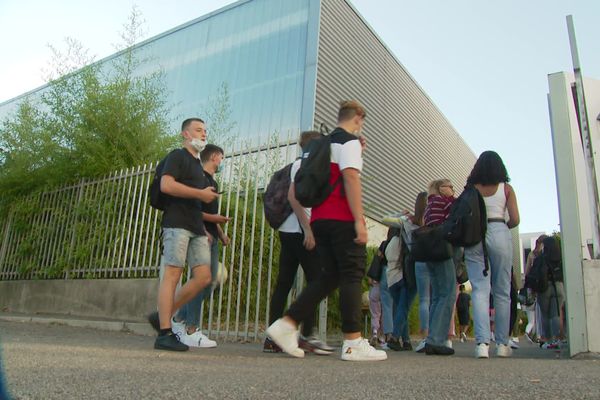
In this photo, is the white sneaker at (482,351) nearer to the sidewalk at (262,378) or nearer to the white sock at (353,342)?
the sidewalk at (262,378)

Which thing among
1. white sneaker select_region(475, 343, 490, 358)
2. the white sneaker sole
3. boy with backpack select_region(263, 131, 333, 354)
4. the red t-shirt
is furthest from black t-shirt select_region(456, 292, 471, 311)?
the red t-shirt

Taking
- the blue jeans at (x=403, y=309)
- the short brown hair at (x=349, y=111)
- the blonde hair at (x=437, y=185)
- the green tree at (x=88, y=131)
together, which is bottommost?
the blue jeans at (x=403, y=309)

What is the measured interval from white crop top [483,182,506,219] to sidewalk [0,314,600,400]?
Result: 1588 millimetres

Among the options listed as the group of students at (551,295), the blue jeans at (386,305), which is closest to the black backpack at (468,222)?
the blue jeans at (386,305)

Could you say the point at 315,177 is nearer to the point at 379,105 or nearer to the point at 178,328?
the point at 178,328

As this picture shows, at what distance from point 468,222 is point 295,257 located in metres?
1.51

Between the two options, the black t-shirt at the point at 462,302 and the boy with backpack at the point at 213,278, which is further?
the black t-shirt at the point at 462,302

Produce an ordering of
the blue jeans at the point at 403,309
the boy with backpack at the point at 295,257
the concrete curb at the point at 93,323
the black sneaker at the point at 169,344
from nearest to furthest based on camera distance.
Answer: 1. the black sneaker at the point at 169,344
2. the boy with backpack at the point at 295,257
3. the blue jeans at the point at 403,309
4. the concrete curb at the point at 93,323

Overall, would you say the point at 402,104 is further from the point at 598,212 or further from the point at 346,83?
the point at 598,212

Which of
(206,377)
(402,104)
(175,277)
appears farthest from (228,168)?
(402,104)

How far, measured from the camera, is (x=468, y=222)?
14.7 ft

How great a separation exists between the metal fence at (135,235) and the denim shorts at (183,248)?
68.8 inches

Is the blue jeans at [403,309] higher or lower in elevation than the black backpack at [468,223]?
lower

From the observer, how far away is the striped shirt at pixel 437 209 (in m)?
4.95
